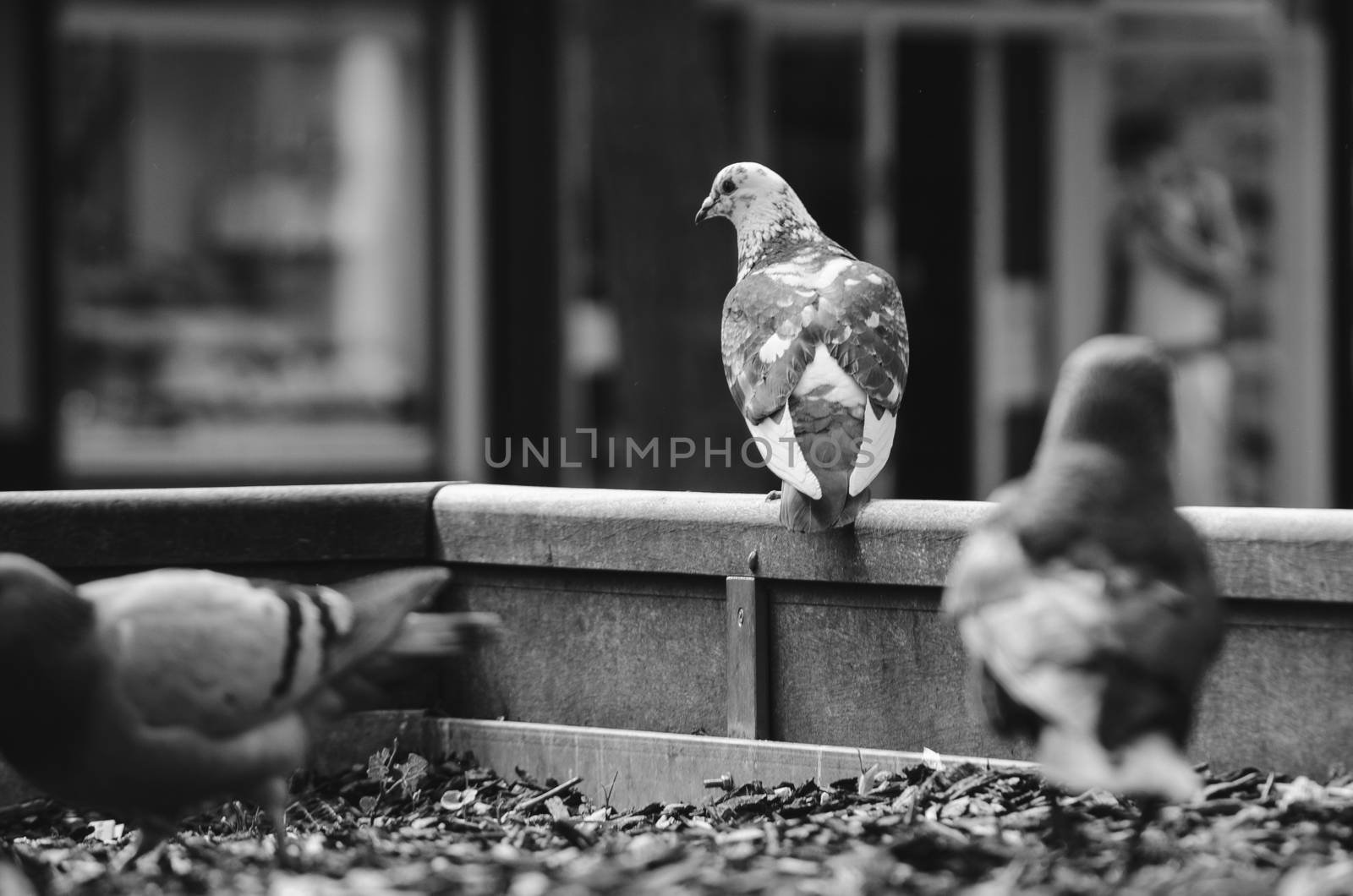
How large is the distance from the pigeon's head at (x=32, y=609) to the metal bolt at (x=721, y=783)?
5.43ft

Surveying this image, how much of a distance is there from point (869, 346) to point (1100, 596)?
1.82m

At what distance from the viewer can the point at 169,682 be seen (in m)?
3.74

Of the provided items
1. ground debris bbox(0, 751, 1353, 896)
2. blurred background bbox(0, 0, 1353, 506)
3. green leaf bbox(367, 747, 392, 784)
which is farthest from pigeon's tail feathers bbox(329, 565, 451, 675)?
blurred background bbox(0, 0, 1353, 506)

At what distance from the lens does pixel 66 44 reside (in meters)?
10.8

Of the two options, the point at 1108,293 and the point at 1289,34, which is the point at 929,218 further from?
the point at 1289,34

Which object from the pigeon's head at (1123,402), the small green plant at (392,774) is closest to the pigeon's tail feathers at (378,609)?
the small green plant at (392,774)

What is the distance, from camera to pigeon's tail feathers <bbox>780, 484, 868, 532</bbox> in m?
4.64

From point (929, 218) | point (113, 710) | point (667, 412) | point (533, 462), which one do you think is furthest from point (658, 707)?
point (929, 218)

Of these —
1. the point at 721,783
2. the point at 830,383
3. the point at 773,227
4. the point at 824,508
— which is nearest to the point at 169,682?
the point at 721,783

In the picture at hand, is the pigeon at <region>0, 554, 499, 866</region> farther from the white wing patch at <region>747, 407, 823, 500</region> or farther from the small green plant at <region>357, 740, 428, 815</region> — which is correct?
the white wing patch at <region>747, 407, 823, 500</region>

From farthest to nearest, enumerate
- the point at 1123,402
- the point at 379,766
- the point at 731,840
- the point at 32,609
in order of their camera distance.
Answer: the point at 379,766, the point at 731,840, the point at 32,609, the point at 1123,402

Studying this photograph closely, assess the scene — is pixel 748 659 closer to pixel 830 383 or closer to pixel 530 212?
pixel 830 383

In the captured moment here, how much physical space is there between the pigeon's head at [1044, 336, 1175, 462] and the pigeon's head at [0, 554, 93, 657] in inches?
76.6

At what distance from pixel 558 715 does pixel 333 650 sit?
1.25m
